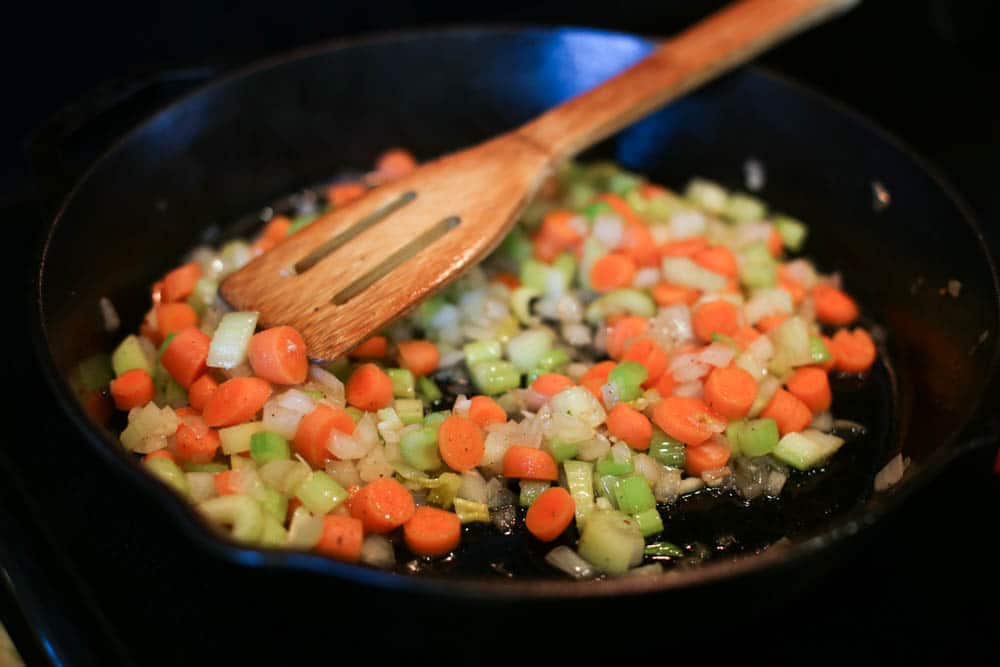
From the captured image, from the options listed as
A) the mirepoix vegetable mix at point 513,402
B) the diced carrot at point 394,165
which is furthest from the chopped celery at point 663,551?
the diced carrot at point 394,165

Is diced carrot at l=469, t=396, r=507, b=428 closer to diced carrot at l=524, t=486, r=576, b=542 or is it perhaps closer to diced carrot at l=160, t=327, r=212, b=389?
diced carrot at l=524, t=486, r=576, b=542

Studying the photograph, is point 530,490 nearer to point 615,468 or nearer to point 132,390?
point 615,468

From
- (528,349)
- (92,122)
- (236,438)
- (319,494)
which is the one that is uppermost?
(92,122)

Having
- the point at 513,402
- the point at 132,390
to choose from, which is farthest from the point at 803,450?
the point at 132,390

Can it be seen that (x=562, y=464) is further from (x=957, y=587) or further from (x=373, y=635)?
(x=957, y=587)

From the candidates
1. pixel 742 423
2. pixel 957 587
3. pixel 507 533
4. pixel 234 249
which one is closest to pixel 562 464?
pixel 507 533

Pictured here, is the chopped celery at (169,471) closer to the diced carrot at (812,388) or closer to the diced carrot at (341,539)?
the diced carrot at (341,539)
